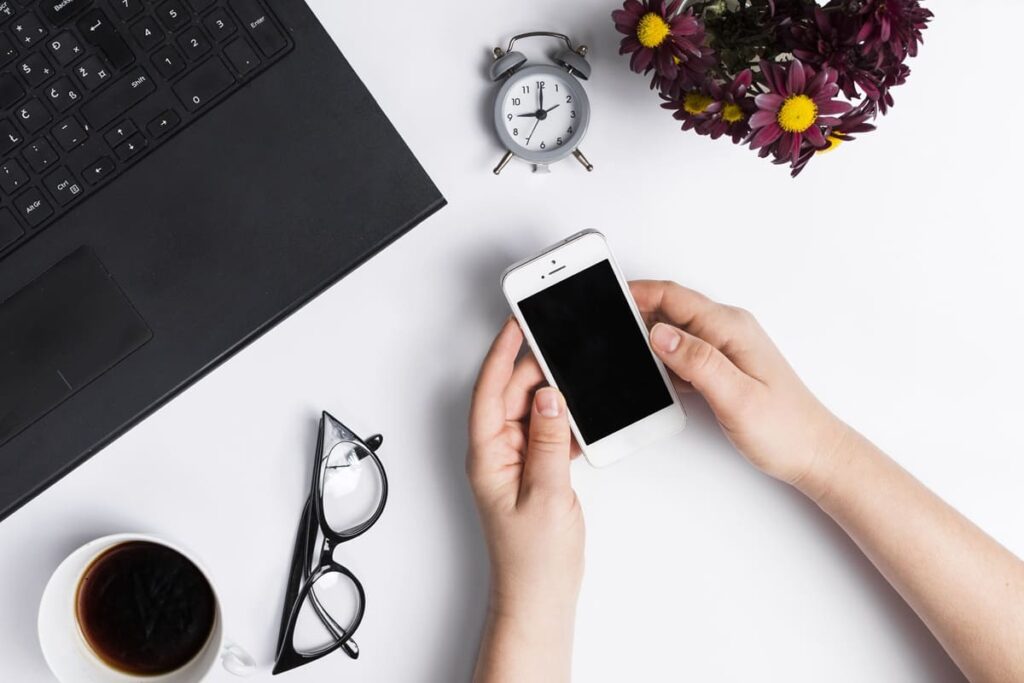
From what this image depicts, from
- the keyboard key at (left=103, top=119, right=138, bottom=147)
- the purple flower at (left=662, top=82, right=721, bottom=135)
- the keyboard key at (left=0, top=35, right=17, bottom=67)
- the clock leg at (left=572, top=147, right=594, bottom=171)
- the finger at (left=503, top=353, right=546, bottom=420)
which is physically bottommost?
the finger at (left=503, top=353, right=546, bottom=420)

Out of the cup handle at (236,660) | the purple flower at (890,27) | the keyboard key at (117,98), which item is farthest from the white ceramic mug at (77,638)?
the purple flower at (890,27)

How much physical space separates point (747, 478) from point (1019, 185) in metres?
0.40

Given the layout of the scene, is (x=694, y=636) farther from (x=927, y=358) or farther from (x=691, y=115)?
(x=691, y=115)

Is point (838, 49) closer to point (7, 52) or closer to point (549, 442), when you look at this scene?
point (549, 442)

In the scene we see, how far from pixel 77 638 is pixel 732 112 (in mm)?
716

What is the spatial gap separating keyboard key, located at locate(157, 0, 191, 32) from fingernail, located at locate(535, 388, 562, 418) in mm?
415

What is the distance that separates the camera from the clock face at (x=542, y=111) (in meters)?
0.70

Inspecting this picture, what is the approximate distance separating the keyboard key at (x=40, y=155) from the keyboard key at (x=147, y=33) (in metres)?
0.11

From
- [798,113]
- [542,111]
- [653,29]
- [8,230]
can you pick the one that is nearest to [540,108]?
[542,111]

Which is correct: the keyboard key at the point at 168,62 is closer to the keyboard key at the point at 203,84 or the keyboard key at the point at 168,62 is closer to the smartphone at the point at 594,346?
the keyboard key at the point at 203,84

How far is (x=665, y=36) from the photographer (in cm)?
62

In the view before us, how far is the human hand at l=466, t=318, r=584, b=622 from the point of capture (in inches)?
27.0

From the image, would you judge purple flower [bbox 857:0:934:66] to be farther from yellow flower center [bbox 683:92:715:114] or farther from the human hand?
the human hand

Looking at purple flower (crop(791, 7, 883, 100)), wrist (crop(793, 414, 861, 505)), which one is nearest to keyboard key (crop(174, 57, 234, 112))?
purple flower (crop(791, 7, 883, 100))
